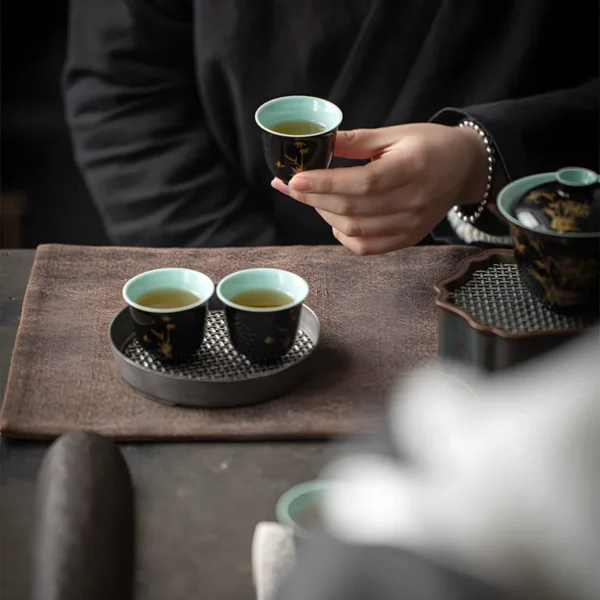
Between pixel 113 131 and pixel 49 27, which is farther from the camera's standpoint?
pixel 49 27

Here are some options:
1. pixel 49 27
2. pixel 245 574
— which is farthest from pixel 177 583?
pixel 49 27

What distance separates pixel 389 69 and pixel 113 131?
47 centimetres

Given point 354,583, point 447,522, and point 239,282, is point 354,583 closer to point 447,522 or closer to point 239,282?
point 447,522

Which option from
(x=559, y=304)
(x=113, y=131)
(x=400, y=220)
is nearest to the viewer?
(x=559, y=304)

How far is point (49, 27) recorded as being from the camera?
7.77ft

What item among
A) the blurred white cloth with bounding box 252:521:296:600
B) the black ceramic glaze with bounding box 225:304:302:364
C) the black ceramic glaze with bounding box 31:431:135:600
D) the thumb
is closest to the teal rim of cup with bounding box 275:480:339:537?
the blurred white cloth with bounding box 252:521:296:600

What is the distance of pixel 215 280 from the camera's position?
3.97 feet

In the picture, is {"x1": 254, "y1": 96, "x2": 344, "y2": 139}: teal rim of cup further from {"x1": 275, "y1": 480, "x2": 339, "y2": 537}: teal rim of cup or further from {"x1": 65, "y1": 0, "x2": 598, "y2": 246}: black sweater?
{"x1": 275, "y1": 480, "x2": 339, "y2": 537}: teal rim of cup

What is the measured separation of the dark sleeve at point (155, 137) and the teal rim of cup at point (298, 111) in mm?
454

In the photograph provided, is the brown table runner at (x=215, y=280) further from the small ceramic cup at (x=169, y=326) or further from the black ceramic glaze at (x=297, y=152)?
the black ceramic glaze at (x=297, y=152)

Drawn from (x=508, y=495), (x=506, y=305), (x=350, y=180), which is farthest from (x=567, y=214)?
(x=508, y=495)

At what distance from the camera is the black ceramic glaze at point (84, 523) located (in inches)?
28.0

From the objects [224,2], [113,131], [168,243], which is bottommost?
[168,243]

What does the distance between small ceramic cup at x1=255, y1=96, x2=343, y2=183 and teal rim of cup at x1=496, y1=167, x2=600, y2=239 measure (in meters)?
0.21
